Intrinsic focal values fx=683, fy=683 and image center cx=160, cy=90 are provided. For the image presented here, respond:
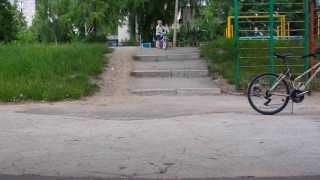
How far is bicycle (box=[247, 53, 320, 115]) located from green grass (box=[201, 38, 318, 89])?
168 inches

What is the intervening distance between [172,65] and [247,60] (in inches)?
92.9

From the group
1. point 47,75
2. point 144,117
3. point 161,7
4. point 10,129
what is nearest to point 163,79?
point 47,75

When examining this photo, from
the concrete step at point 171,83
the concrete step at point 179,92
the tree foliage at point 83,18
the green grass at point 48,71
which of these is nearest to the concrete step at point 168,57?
the green grass at point 48,71

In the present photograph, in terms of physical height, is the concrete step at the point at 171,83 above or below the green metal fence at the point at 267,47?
below

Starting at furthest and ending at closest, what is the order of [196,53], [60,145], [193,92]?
[196,53]
[193,92]
[60,145]

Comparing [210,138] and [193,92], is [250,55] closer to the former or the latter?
[193,92]

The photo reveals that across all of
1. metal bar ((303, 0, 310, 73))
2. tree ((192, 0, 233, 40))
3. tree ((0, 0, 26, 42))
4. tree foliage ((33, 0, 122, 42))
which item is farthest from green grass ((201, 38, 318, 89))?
tree ((0, 0, 26, 42))

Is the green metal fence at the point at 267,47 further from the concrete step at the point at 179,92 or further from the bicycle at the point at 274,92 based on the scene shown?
the bicycle at the point at 274,92

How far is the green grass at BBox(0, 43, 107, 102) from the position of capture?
1542 cm

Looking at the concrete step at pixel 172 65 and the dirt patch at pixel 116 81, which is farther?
the concrete step at pixel 172 65

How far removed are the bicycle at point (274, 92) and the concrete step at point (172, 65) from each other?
22.0ft

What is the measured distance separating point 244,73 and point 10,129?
8937mm

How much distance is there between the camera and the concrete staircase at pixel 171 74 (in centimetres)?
1689

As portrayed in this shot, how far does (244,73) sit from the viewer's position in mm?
18375
